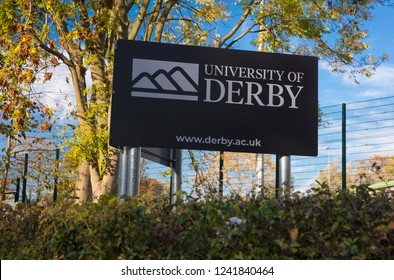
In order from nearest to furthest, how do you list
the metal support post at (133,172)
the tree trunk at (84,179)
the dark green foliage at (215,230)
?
the dark green foliage at (215,230) < the metal support post at (133,172) < the tree trunk at (84,179)

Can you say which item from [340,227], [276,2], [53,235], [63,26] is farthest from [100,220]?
[276,2]

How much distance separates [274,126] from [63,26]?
7491 millimetres

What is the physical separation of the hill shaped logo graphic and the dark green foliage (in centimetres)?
260

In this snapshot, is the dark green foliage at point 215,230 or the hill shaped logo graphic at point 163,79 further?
the hill shaped logo graphic at point 163,79

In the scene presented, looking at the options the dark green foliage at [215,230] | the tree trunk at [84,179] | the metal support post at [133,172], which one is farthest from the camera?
the tree trunk at [84,179]

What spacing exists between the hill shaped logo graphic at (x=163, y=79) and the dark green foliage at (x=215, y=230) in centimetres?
260

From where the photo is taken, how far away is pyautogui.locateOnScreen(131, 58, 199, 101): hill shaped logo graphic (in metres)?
7.15

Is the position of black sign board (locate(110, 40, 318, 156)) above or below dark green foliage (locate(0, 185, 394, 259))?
above

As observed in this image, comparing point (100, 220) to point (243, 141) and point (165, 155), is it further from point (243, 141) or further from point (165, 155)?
point (165, 155)

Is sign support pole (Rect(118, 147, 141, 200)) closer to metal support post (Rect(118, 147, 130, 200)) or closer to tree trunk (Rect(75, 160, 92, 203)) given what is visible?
metal support post (Rect(118, 147, 130, 200))

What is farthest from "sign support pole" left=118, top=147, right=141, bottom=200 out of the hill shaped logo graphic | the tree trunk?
the tree trunk

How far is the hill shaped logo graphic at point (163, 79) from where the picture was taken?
715 centimetres

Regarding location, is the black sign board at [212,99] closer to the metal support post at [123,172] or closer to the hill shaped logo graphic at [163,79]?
the hill shaped logo graphic at [163,79]

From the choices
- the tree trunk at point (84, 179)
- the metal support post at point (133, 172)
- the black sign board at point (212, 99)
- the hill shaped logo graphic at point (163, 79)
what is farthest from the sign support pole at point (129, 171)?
the tree trunk at point (84, 179)
